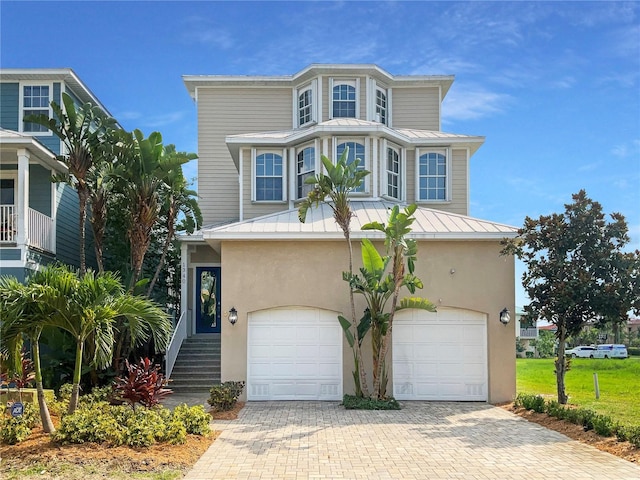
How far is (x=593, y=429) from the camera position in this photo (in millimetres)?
11242

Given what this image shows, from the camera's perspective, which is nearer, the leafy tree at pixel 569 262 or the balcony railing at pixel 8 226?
the leafy tree at pixel 569 262

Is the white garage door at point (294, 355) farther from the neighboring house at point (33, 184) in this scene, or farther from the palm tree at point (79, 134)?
the neighboring house at point (33, 184)

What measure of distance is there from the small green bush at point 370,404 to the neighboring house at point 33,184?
28.5 ft

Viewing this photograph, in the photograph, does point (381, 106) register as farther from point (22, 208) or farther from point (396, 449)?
point (396, 449)

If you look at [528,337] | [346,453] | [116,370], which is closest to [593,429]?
[346,453]

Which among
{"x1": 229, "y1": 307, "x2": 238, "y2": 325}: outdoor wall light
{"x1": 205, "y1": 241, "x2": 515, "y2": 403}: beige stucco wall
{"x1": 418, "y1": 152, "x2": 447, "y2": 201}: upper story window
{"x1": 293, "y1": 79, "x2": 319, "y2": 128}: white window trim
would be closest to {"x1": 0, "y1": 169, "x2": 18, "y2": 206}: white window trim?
{"x1": 205, "y1": 241, "x2": 515, "y2": 403}: beige stucco wall

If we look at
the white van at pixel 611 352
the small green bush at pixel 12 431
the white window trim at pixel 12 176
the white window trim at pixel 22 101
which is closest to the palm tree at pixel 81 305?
the small green bush at pixel 12 431

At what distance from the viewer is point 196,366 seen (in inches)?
709

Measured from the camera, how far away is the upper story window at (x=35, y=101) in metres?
20.6

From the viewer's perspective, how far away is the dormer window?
20.6 metres

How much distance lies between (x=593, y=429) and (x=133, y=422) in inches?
312

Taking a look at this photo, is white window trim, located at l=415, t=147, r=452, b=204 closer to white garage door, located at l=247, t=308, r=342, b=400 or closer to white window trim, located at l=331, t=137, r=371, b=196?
white window trim, located at l=331, t=137, r=371, b=196

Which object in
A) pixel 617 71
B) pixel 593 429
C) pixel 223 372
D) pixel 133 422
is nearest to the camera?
pixel 133 422

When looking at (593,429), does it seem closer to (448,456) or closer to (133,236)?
(448,456)
